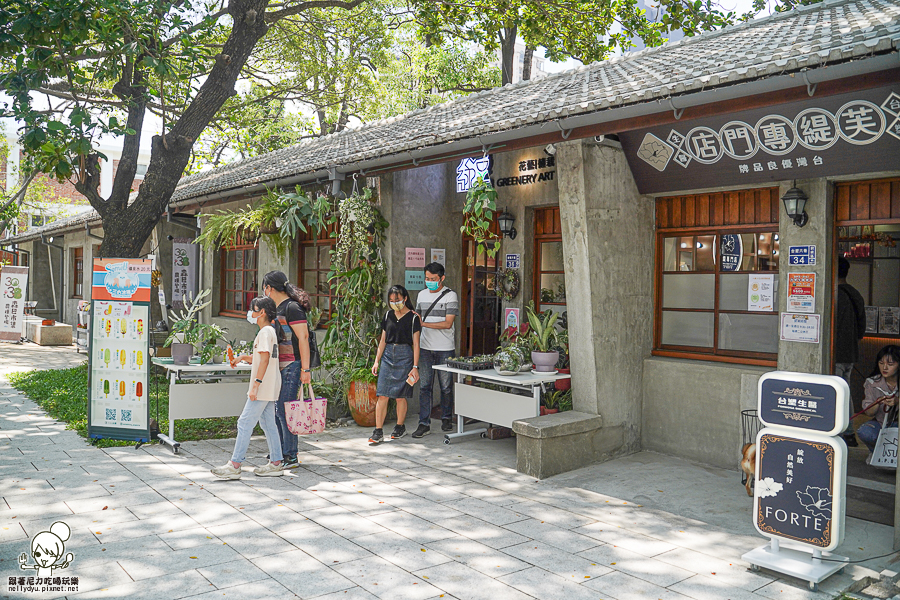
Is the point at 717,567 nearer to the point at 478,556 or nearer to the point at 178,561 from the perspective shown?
the point at 478,556

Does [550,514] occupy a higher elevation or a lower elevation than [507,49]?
lower

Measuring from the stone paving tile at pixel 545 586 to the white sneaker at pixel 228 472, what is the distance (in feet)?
9.53

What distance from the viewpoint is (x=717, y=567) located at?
4164 mm

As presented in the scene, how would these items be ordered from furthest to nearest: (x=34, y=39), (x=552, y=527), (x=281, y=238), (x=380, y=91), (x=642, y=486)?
1. (x=380, y=91)
2. (x=281, y=238)
3. (x=34, y=39)
4. (x=642, y=486)
5. (x=552, y=527)

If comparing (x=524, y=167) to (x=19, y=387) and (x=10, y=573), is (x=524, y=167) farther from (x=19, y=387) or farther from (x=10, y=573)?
(x=19, y=387)

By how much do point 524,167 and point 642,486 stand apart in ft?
12.7

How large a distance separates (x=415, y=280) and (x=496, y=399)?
2.39 metres

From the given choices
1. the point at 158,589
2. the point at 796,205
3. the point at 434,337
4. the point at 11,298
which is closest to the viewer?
the point at 158,589

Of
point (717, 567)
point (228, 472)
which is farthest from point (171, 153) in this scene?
point (717, 567)

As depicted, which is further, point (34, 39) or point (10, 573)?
point (34, 39)

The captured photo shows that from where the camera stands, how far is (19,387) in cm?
1088

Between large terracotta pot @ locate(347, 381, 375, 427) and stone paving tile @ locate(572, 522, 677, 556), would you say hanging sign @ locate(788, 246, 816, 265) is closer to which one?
stone paving tile @ locate(572, 522, 677, 556)

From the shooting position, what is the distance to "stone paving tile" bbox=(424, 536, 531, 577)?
4.10 m

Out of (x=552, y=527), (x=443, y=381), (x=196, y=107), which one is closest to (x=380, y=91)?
(x=196, y=107)
